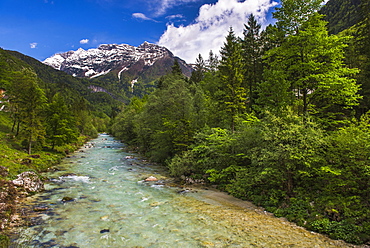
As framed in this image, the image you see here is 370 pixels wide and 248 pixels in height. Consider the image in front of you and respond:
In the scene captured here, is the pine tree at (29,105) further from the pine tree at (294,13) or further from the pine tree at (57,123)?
the pine tree at (294,13)

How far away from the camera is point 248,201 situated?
17078 mm

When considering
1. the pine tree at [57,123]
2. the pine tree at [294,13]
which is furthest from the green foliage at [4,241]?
the pine tree at [57,123]

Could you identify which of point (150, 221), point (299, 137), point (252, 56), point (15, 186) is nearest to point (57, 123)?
point (15, 186)

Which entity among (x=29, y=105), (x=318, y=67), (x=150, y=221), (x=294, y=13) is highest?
(x=294, y=13)

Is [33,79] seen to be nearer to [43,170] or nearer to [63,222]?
[43,170]

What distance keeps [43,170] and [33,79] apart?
47.9 ft

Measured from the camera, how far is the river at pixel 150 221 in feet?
35.4

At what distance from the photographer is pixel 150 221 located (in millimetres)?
13578

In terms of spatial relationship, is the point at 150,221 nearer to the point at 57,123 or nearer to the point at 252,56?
the point at 252,56

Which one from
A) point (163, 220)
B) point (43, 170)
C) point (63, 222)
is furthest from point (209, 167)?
point (43, 170)

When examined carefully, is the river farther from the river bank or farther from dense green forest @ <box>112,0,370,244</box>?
dense green forest @ <box>112,0,370,244</box>

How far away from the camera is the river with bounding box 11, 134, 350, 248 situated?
10805mm

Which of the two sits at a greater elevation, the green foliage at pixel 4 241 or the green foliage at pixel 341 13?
the green foliage at pixel 341 13

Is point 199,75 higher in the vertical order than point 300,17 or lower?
higher
